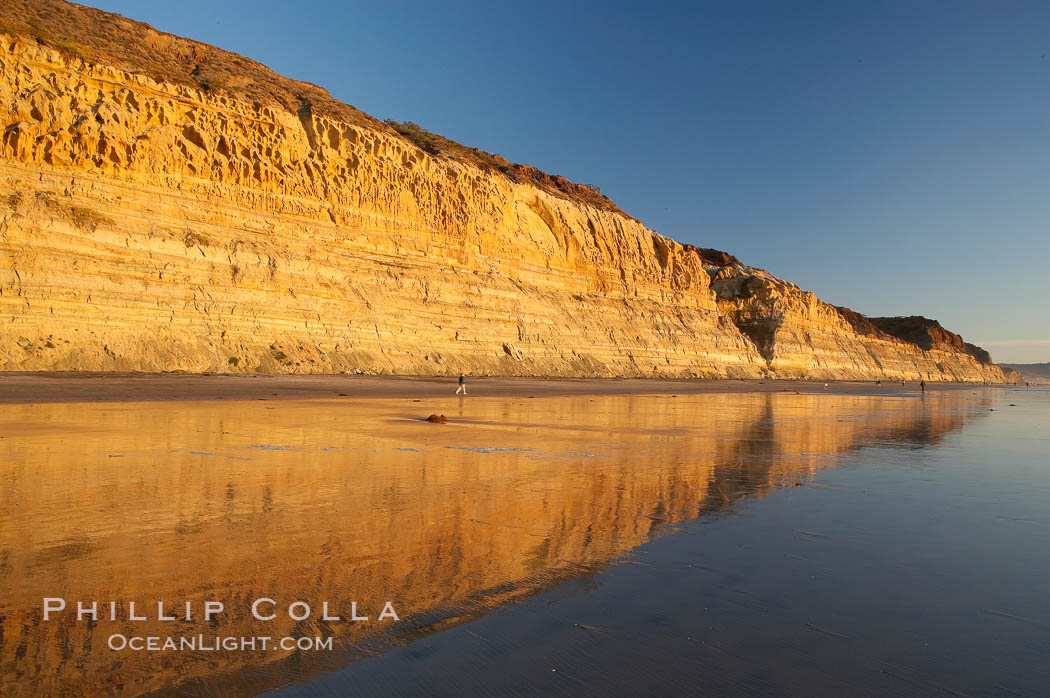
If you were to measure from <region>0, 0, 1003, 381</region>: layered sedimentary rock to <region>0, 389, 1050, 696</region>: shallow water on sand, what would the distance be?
15.6m

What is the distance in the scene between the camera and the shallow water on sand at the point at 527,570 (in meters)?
2.18

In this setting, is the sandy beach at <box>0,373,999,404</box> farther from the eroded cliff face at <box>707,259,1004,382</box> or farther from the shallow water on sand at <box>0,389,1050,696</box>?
the eroded cliff face at <box>707,259,1004,382</box>

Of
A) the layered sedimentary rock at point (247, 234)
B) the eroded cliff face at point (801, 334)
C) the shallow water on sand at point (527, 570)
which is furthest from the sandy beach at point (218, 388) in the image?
the eroded cliff face at point (801, 334)

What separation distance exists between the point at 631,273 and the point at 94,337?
37.1 meters

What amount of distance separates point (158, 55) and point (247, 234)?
10.5 metres

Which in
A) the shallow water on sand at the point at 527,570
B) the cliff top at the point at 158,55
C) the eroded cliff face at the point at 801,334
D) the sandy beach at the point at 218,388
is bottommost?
the shallow water on sand at the point at 527,570

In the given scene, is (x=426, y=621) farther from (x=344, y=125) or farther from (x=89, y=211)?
(x=344, y=125)

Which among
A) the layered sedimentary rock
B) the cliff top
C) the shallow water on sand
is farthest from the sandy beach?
the cliff top

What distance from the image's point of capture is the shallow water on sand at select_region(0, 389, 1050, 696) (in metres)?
2.18

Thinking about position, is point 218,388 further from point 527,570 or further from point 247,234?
point 527,570

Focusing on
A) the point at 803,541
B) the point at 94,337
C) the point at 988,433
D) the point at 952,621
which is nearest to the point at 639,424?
the point at 988,433

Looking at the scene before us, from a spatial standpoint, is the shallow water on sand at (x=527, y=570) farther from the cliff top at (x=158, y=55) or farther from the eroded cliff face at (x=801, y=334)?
the eroded cliff face at (x=801, y=334)

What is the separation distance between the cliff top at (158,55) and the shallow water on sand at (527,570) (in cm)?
2376

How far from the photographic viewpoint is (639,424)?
12.7 m
